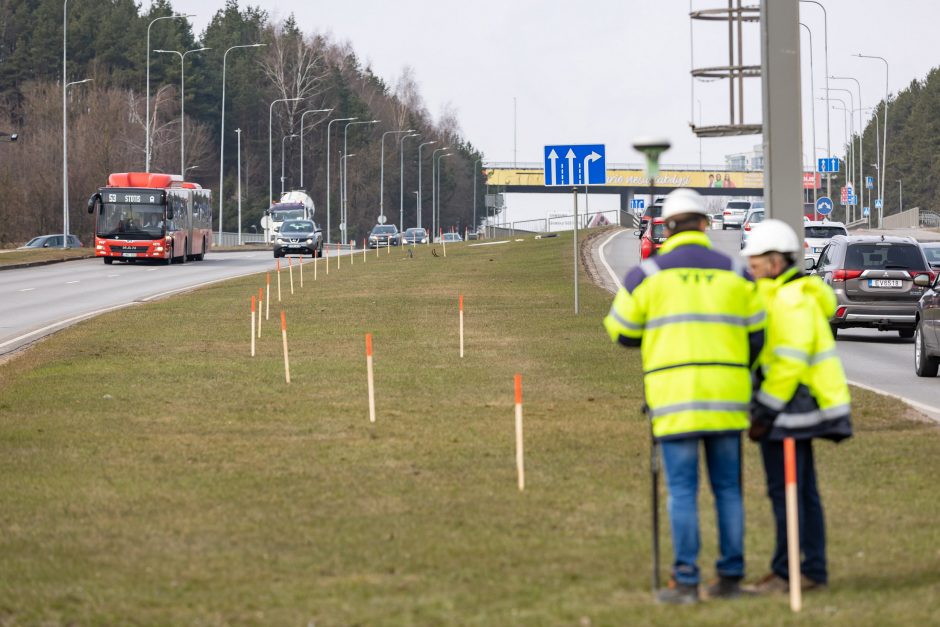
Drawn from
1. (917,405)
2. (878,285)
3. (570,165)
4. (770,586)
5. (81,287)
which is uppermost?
(570,165)

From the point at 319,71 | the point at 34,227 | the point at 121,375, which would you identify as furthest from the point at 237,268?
the point at 319,71

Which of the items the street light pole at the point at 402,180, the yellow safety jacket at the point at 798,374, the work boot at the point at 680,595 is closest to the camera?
the work boot at the point at 680,595

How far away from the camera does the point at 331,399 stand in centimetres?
1598

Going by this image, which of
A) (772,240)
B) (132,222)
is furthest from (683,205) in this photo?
(132,222)

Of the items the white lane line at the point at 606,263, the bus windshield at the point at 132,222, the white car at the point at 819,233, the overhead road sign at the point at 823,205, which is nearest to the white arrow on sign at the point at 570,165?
the white lane line at the point at 606,263

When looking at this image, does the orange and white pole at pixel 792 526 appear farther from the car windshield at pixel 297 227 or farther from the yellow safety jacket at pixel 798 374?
the car windshield at pixel 297 227

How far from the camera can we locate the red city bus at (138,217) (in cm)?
5588

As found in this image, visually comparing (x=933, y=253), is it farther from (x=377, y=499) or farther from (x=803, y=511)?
(x=803, y=511)

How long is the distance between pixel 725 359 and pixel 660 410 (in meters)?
0.37

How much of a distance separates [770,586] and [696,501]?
576 millimetres

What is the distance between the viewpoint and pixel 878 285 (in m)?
25.5

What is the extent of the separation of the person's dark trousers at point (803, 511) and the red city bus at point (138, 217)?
49.3 meters

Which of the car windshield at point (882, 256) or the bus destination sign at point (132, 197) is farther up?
the bus destination sign at point (132, 197)

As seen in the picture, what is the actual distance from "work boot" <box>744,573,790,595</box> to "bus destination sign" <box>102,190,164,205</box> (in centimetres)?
5019
